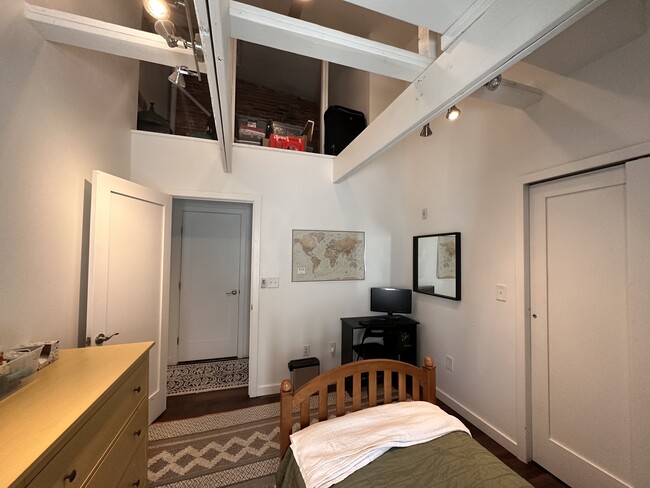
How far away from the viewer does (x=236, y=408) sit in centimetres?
249

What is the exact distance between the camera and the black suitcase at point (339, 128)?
3.12 meters

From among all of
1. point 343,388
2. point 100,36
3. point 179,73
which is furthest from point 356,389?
point 100,36

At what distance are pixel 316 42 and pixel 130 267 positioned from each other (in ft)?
6.53

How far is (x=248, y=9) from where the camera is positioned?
1.04 m

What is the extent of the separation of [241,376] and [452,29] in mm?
3574

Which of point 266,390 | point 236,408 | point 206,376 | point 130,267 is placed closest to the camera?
point 130,267

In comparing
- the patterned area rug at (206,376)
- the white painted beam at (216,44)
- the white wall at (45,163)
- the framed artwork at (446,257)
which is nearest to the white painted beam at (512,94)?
the framed artwork at (446,257)

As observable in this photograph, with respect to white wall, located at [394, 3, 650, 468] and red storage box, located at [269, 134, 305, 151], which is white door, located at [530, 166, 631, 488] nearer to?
white wall, located at [394, 3, 650, 468]

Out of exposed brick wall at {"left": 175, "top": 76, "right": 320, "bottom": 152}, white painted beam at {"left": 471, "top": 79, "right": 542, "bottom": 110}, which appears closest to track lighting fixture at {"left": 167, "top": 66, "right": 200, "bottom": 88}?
white painted beam at {"left": 471, "top": 79, "right": 542, "bottom": 110}

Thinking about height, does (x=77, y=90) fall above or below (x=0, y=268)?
above

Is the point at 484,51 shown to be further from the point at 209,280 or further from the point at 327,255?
the point at 209,280

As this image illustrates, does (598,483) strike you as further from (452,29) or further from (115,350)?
(115,350)

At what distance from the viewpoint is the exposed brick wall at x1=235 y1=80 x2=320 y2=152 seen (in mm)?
3920

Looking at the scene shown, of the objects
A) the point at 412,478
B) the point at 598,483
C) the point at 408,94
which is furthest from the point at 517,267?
the point at 412,478
